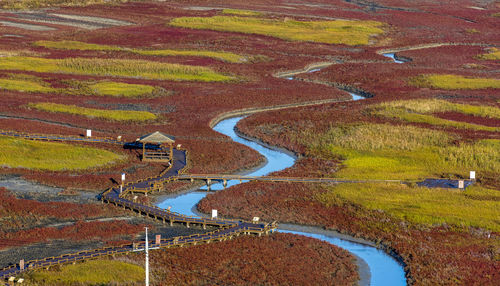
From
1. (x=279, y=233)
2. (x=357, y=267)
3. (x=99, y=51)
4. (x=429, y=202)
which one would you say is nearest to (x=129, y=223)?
(x=279, y=233)

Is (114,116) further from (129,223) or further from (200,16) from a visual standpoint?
(200,16)

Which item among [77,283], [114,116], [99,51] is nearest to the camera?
[77,283]

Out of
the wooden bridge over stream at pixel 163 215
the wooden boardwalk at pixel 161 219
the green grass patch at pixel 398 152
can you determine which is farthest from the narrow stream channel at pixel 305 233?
the green grass patch at pixel 398 152

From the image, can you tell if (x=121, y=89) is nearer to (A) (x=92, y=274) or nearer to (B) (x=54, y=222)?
(B) (x=54, y=222)

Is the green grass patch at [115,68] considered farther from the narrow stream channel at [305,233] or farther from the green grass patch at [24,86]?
Answer: the narrow stream channel at [305,233]

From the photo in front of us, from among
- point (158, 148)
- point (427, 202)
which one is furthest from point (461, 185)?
point (158, 148)
